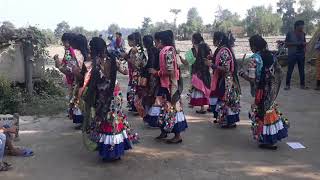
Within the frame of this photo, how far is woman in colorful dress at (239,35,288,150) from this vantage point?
6.36 meters

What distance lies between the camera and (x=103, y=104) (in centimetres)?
580

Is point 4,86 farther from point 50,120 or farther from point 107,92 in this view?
point 107,92

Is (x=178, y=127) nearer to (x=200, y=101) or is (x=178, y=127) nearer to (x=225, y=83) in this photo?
(x=225, y=83)

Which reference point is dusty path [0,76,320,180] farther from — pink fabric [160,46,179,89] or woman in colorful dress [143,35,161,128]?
pink fabric [160,46,179,89]

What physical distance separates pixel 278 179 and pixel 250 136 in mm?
2046

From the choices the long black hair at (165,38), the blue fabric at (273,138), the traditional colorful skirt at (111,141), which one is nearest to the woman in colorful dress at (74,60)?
the long black hair at (165,38)

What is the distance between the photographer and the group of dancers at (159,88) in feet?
19.1

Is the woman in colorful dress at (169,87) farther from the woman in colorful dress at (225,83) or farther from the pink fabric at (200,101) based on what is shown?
the pink fabric at (200,101)

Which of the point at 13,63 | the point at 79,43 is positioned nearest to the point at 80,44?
the point at 79,43

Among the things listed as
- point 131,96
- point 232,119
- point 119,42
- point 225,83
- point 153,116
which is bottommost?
A: point 232,119

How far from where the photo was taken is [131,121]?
866 cm

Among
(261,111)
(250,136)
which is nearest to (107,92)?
(261,111)

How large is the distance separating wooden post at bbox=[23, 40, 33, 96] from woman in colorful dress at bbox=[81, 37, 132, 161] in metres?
4.01

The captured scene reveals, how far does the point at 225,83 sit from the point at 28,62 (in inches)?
169
